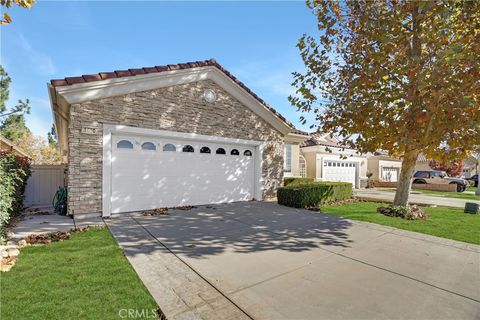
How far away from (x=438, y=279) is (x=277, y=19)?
9.54 meters

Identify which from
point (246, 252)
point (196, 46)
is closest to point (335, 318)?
point (246, 252)

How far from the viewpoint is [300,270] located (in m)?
3.90

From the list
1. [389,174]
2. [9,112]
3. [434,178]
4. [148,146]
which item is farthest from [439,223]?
[9,112]

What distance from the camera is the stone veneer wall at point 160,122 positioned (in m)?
7.23

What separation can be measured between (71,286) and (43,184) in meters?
9.67

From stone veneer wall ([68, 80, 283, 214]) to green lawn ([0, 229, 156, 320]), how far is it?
9.98 feet

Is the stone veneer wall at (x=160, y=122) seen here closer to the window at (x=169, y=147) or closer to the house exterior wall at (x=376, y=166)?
the window at (x=169, y=147)

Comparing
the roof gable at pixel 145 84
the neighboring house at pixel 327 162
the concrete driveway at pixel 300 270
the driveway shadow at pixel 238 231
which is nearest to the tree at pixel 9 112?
the roof gable at pixel 145 84

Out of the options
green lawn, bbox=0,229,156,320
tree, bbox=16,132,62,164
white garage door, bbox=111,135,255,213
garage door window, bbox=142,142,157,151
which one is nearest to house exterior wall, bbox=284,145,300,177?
white garage door, bbox=111,135,255,213

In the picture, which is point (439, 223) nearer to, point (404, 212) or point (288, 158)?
point (404, 212)

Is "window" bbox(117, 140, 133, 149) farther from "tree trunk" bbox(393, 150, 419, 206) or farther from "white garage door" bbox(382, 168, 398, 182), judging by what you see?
"white garage door" bbox(382, 168, 398, 182)

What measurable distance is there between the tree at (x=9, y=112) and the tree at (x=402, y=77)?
71.6 feet

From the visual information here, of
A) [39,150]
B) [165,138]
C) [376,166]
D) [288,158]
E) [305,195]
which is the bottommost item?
[305,195]

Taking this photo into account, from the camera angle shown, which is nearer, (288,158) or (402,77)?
(402,77)
